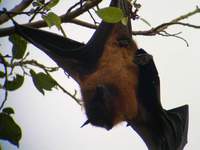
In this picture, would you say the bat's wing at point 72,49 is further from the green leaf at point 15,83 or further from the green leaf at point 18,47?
the green leaf at point 15,83

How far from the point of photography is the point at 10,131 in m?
1.79

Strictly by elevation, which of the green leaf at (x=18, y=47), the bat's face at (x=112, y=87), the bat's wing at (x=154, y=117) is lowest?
the bat's wing at (x=154, y=117)

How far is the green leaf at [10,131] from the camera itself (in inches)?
70.4

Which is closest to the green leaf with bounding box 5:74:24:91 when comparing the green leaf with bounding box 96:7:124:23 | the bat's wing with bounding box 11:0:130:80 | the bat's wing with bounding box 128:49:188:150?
the bat's wing with bounding box 11:0:130:80

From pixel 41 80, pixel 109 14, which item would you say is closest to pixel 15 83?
pixel 41 80

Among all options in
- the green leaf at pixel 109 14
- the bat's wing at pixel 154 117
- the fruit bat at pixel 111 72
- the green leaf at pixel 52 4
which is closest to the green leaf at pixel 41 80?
the fruit bat at pixel 111 72

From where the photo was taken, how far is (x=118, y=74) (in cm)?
219

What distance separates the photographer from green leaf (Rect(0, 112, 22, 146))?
1789 mm

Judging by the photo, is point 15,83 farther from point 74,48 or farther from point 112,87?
point 112,87

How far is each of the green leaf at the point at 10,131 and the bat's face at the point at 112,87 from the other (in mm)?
505

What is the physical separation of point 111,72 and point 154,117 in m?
0.66

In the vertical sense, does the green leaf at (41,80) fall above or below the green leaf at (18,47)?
below

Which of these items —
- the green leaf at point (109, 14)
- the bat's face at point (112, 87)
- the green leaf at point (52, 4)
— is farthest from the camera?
the bat's face at point (112, 87)

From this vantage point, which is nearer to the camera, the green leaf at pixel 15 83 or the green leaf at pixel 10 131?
the green leaf at pixel 10 131
